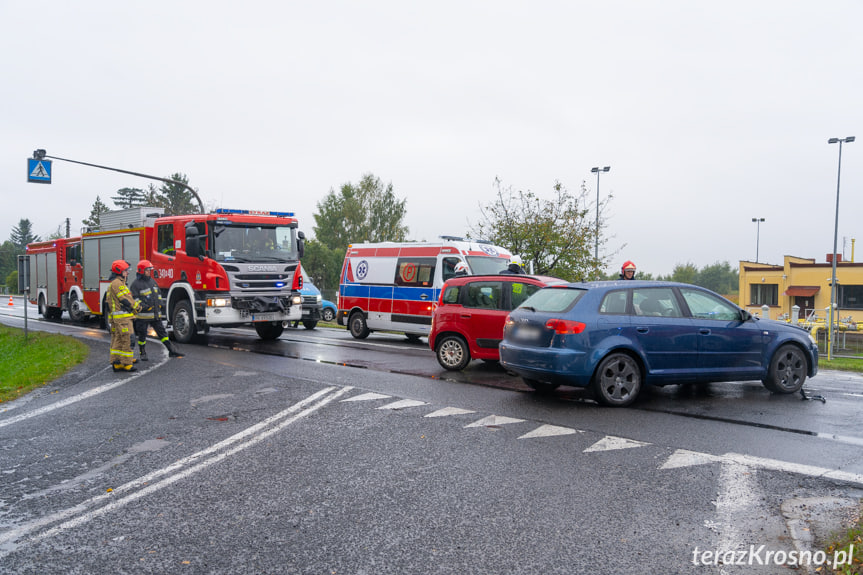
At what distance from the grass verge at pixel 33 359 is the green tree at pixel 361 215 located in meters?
52.7

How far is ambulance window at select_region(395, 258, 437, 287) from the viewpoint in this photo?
52.0 feet

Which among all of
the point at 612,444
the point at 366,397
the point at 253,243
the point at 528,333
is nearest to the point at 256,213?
the point at 253,243

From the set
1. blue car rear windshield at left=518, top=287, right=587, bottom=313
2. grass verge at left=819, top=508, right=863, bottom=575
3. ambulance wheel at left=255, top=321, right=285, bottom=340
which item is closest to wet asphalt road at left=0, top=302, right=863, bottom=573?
grass verge at left=819, top=508, right=863, bottom=575

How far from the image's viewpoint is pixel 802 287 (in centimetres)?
4653

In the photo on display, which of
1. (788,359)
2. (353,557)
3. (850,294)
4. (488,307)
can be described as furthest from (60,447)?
(850,294)

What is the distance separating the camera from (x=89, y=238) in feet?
62.7

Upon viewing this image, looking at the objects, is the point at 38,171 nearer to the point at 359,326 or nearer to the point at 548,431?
the point at 359,326

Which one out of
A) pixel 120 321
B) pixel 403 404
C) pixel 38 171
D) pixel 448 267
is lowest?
pixel 403 404

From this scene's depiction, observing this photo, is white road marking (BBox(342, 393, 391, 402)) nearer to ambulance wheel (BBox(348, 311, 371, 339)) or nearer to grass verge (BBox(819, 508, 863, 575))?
grass verge (BBox(819, 508, 863, 575))

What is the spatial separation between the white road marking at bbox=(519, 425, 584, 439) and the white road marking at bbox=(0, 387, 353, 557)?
2.62 meters

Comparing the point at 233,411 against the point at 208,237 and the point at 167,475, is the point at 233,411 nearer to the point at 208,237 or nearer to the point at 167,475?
the point at 167,475

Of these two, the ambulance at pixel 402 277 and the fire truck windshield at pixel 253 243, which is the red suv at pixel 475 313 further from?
the fire truck windshield at pixel 253 243

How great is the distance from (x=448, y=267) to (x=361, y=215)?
56.4 meters

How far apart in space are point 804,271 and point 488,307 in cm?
4457
